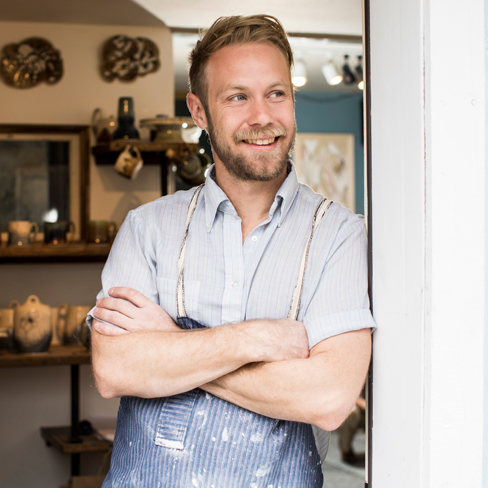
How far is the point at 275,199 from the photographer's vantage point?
1.24 m

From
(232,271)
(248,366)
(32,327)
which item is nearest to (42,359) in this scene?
(32,327)

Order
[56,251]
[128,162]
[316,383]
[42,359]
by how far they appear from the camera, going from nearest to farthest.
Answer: [316,383], [42,359], [56,251], [128,162]

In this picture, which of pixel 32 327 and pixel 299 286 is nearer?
pixel 299 286

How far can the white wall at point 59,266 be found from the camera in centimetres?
326

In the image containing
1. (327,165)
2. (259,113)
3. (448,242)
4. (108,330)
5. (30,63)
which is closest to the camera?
(448,242)

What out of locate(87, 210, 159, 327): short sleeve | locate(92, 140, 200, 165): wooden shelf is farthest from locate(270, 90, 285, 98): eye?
locate(92, 140, 200, 165): wooden shelf

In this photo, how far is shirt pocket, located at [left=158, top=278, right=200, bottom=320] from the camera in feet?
3.85

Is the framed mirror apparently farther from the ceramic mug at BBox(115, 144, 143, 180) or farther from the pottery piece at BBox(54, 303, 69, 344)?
the pottery piece at BBox(54, 303, 69, 344)

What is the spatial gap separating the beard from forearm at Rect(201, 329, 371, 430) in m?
0.39

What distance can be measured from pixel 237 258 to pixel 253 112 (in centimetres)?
31

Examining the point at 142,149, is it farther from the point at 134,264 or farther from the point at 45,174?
the point at 134,264

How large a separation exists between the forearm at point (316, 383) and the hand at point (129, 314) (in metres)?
0.20

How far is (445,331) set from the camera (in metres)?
0.76

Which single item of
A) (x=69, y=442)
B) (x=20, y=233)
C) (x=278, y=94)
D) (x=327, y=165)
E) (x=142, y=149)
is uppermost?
(x=327, y=165)
